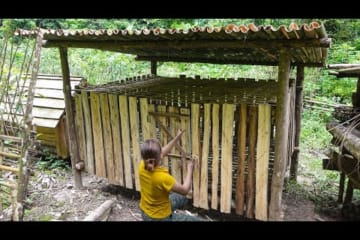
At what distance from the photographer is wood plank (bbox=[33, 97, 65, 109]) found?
7.29 meters

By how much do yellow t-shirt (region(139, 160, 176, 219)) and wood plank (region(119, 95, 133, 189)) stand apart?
212 centimetres

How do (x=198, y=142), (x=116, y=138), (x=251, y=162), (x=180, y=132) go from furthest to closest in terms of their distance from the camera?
(x=116, y=138), (x=198, y=142), (x=180, y=132), (x=251, y=162)

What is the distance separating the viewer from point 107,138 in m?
5.84

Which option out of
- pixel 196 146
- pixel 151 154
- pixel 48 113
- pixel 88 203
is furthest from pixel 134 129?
pixel 48 113

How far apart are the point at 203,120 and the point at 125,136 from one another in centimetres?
149

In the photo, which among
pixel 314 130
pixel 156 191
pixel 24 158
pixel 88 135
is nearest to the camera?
pixel 156 191

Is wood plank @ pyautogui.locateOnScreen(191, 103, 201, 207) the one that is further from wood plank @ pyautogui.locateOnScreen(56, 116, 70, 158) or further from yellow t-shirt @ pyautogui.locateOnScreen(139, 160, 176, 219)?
wood plank @ pyautogui.locateOnScreen(56, 116, 70, 158)

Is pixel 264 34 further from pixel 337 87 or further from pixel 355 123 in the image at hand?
pixel 337 87

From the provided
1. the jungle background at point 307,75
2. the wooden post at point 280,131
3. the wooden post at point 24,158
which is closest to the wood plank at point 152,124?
the wooden post at point 24,158

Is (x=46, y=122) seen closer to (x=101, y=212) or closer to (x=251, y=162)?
(x=101, y=212)

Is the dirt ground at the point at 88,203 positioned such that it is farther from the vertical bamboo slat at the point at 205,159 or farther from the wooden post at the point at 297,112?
the wooden post at the point at 297,112
